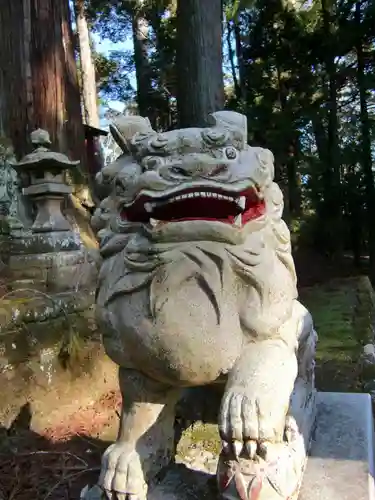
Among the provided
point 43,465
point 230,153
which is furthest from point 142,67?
point 230,153

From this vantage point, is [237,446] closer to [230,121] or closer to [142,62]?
[230,121]

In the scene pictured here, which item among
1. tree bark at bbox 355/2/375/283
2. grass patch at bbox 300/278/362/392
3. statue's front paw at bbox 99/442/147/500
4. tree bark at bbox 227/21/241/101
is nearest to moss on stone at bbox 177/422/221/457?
grass patch at bbox 300/278/362/392

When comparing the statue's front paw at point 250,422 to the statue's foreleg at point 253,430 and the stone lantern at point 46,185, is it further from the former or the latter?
the stone lantern at point 46,185

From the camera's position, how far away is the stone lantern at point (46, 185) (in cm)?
430

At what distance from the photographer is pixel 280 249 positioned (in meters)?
1.29

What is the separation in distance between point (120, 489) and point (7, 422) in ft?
6.46

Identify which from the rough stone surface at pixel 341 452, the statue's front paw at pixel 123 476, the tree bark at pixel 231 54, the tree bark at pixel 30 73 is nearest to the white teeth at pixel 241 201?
the statue's front paw at pixel 123 476

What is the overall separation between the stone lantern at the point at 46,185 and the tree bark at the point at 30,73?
97 cm

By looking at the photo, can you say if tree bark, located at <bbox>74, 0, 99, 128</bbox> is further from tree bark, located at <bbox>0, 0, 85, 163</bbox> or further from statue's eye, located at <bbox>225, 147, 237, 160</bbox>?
statue's eye, located at <bbox>225, 147, 237, 160</bbox>

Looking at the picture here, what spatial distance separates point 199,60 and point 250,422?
14.5ft

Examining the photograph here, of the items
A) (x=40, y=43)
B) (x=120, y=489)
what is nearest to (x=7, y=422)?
(x=120, y=489)

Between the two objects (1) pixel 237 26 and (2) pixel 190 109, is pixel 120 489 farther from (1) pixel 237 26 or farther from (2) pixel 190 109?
(1) pixel 237 26

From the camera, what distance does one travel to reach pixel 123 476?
1.22 metres

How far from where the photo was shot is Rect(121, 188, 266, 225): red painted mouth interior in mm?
1157
